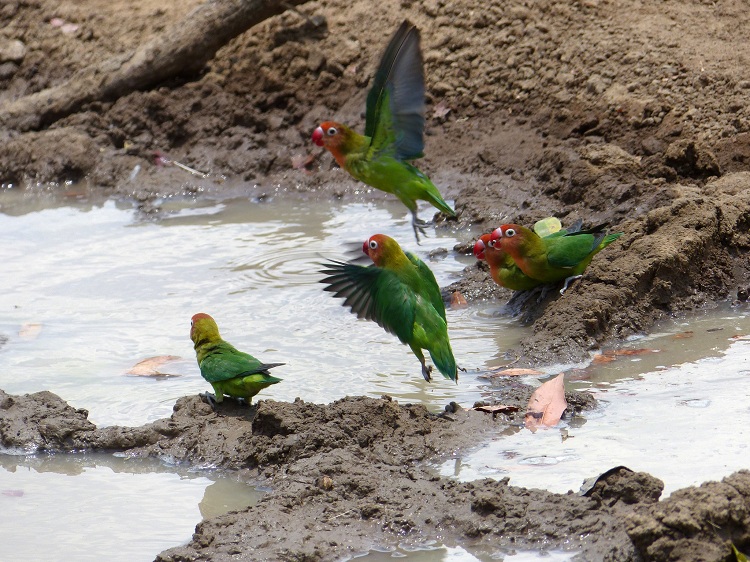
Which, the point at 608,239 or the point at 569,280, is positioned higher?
the point at 608,239

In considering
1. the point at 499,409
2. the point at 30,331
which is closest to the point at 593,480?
the point at 499,409

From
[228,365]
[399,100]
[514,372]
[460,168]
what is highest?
[399,100]

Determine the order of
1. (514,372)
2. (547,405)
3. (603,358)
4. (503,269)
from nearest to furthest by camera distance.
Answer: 1. (547,405)
2. (514,372)
3. (603,358)
4. (503,269)

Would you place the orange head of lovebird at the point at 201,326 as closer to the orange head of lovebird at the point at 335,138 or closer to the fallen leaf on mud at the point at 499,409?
the orange head of lovebird at the point at 335,138

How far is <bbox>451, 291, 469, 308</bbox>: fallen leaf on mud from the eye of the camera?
701 centimetres

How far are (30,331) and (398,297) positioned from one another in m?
2.75

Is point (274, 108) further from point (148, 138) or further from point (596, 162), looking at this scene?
point (596, 162)

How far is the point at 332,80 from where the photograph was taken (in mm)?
10961

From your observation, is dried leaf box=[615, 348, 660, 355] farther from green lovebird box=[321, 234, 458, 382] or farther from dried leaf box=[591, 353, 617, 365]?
green lovebird box=[321, 234, 458, 382]

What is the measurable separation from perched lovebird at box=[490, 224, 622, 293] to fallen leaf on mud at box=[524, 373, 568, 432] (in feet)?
4.83

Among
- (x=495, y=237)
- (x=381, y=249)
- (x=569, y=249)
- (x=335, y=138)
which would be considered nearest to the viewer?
(x=381, y=249)

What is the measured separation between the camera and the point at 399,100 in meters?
6.12

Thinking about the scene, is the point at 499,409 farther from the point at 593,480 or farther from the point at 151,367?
the point at 151,367

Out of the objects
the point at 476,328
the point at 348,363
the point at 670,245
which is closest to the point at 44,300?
the point at 348,363
